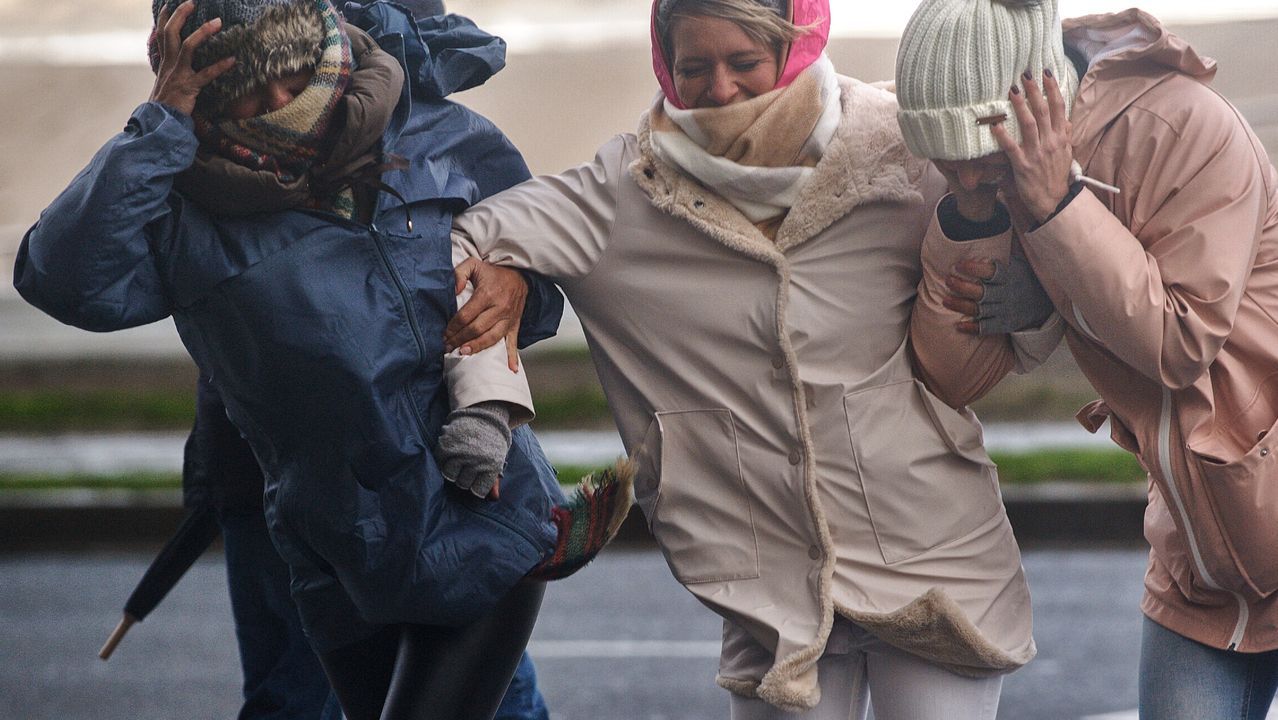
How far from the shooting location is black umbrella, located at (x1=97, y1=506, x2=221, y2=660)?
3273 millimetres

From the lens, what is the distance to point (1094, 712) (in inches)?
209

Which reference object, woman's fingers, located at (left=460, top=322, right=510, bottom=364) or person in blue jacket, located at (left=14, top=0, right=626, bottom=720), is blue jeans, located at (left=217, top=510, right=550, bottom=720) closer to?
person in blue jacket, located at (left=14, top=0, right=626, bottom=720)

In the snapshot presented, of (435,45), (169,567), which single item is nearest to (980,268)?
(435,45)

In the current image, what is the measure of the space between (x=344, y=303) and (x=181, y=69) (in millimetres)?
440

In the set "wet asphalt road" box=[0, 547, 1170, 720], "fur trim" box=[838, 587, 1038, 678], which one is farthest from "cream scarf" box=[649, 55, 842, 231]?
"wet asphalt road" box=[0, 547, 1170, 720]

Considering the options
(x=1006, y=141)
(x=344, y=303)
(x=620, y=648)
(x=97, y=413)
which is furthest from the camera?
(x=97, y=413)

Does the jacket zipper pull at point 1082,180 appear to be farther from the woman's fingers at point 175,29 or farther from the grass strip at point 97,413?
the grass strip at point 97,413

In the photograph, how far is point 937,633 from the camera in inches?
97.6

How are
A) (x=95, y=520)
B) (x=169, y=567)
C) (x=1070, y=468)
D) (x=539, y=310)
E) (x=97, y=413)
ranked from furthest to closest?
1. (x=97, y=413)
2. (x=95, y=520)
3. (x=1070, y=468)
4. (x=169, y=567)
5. (x=539, y=310)

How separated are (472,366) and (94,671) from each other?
14.8ft

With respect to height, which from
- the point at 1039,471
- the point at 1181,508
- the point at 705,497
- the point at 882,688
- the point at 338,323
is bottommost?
the point at 1039,471

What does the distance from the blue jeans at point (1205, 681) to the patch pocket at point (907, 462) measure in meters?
0.41

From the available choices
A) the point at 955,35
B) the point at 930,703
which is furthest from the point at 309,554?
the point at 955,35

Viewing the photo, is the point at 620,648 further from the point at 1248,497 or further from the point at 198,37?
the point at 198,37
